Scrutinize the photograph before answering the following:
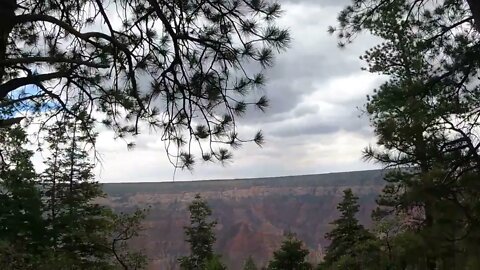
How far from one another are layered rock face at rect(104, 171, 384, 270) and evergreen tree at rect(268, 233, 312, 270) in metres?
55.2

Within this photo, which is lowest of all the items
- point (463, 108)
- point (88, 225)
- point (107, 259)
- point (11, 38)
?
point (107, 259)

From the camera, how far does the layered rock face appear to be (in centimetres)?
7562

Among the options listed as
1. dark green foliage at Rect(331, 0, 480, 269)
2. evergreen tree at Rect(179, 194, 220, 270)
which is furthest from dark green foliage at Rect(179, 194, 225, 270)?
dark green foliage at Rect(331, 0, 480, 269)

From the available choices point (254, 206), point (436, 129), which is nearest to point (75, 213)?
point (436, 129)

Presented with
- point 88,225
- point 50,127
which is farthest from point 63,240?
point 50,127

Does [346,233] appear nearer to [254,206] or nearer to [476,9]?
[476,9]

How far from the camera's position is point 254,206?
94625 mm

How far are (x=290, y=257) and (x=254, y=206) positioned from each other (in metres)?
78.3

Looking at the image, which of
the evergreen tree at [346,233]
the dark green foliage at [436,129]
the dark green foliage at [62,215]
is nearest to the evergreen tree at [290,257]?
the evergreen tree at [346,233]

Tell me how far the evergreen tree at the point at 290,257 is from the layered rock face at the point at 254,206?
55190 millimetres

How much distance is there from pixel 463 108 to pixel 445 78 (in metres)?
0.45

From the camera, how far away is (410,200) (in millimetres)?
4660

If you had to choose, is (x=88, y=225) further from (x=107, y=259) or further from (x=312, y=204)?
(x=312, y=204)

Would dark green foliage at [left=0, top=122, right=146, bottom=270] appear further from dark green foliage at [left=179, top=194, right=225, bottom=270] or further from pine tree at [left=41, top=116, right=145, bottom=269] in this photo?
dark green foliage at [left=179, top=194, right=225, bottom=270]
